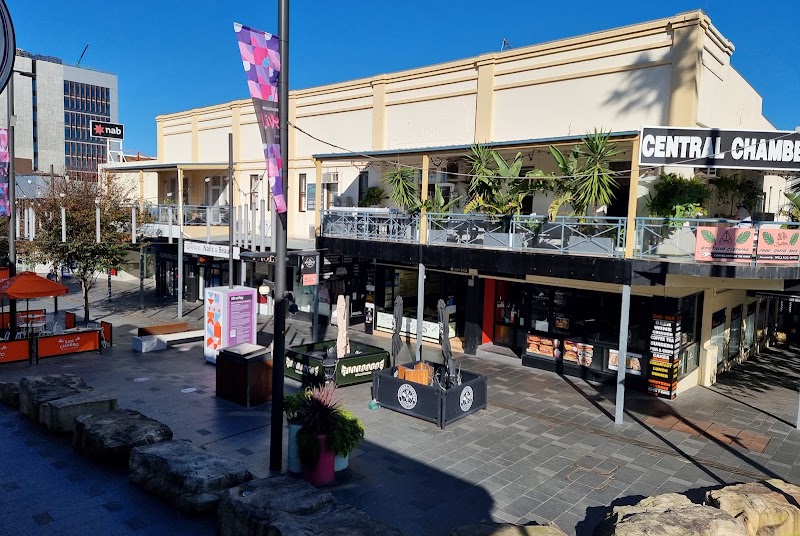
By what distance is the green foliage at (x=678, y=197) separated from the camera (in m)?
12.3

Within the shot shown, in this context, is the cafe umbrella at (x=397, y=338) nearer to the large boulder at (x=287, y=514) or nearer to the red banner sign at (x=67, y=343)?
the large boulder at (x=287, y=514)

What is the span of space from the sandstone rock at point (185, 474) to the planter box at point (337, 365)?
16.4 feet

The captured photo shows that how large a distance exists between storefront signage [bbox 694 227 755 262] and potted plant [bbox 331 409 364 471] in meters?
7.39

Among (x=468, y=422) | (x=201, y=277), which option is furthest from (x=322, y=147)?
(x=468, y=422)

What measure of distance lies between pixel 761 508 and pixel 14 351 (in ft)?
55.5

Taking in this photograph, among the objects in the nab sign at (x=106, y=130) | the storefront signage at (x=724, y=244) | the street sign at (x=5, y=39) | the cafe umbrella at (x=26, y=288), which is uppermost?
the nab sign at (x=106, y=130)

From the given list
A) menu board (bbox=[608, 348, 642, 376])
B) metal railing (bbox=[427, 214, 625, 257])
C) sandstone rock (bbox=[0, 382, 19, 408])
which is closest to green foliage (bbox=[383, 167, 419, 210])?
metal railing (bbox=[427, 214, 625, 257])

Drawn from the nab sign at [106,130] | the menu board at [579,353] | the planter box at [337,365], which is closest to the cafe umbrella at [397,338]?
the planter box at [337,365]

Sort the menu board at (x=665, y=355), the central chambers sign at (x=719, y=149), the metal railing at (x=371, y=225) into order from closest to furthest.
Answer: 1. the central chambers sign at (x=719, y=149)
2. the menu board at (x=665, y=355)
3. the metal railing at (x=371, y=225)

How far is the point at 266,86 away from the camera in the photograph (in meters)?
8.17

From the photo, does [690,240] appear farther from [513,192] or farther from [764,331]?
[764,331]

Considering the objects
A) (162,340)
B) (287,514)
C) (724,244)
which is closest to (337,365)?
(162,340)

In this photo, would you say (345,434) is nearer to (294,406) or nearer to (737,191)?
(294,406)

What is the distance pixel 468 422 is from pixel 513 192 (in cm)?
558
